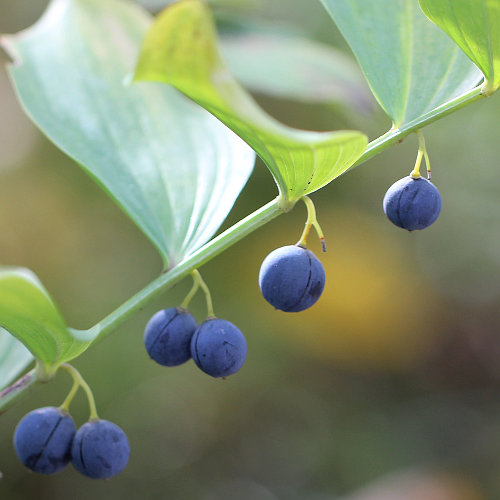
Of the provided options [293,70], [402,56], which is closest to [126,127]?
[402,56]

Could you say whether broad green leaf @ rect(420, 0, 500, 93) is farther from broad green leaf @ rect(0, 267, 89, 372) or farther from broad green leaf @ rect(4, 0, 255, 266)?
broad green leaf @ rect(0, 267, 89, 372)

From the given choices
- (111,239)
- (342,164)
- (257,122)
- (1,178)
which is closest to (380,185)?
(111,239)

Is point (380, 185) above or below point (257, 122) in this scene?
below

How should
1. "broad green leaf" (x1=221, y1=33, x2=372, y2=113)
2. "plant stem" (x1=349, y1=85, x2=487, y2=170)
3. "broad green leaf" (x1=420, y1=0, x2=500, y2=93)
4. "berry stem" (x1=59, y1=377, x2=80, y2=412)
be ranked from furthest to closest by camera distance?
"broad green leaf" (x1=221, y1=33, x2=372, y2=113) < "berry stem" (x1=59, y1=377, x2=80, y2=412) < "plant stem" (x1=349, y1=85, x2=487, y2=170) < "broad green leaf" (x1=420, y1=0, x2=500, y2=93)

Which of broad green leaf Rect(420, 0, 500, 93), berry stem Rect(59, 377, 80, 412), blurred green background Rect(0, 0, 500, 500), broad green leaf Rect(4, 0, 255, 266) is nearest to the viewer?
broad green leaf Rect(420, 0, 500, 93)

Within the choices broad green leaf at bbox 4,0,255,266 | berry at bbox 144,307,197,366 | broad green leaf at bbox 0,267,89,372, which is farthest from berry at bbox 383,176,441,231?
broad green leaf at bbox 0,267,89,372

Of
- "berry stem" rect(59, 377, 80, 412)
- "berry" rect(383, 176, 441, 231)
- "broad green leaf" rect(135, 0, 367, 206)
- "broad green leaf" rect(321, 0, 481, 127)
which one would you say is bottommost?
"berry" rect(383, 176, 441, 231)

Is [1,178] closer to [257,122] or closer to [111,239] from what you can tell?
[111,239]
